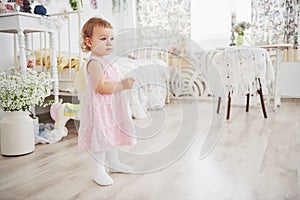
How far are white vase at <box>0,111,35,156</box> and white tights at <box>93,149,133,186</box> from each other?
58 cm

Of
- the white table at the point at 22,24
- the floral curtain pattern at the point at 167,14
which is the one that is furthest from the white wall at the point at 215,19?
the white table at the point at 22,24

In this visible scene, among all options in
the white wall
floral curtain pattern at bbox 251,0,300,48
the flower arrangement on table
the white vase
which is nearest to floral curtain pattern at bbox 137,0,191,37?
the white wall

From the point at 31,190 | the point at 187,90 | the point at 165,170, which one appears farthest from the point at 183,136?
the point at 187,90

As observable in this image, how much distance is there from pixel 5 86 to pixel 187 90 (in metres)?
2.23

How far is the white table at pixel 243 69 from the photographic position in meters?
2.50

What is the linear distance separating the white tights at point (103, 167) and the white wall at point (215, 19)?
9.92ft

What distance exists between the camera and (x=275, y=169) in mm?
1344

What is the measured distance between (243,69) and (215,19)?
1676mm

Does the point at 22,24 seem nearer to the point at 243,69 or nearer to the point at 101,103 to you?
the point at 101,103

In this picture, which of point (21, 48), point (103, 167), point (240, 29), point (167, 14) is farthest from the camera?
point (167, 14)

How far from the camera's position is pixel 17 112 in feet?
5.43

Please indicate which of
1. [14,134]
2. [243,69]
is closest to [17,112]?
[14,134]

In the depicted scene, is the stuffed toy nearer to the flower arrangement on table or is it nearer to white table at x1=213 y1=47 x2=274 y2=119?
white table at x1=213 y1=47 x2=274 y2=119

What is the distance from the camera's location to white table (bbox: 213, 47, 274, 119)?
250cm
